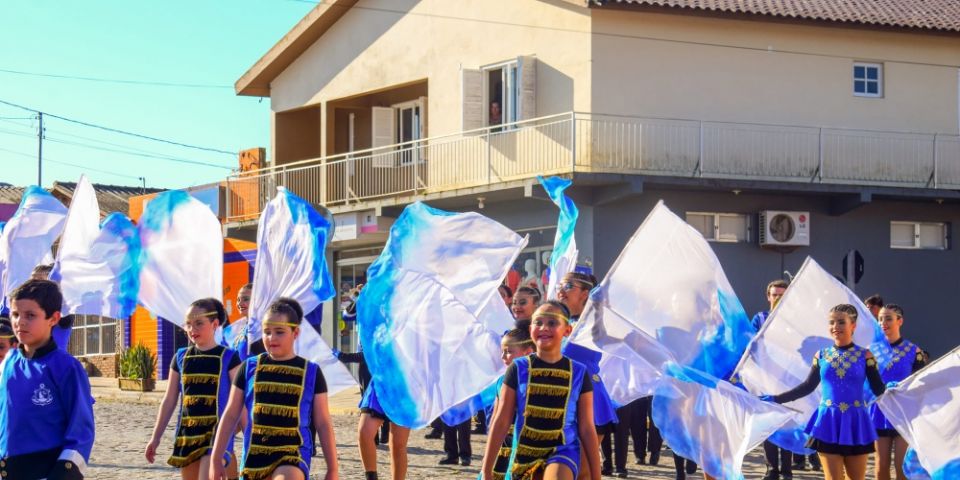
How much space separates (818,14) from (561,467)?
20010 millimetres

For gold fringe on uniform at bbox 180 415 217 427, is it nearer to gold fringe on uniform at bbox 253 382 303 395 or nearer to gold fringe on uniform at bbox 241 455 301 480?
gold fringe on uniform at bbox 253 382 303 395

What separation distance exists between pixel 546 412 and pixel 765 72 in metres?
19.3

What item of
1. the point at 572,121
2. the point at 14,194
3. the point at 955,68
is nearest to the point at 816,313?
the point at 572,121

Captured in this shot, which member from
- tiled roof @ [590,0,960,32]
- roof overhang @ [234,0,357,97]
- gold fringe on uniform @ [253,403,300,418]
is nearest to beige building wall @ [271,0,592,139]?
roof overhang @ [234,0,357,97]

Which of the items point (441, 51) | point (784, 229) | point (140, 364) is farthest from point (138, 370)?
point (784, 229)

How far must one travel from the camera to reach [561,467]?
8.04m

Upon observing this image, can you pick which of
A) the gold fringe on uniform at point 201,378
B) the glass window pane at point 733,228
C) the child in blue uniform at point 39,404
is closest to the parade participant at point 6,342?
the gold fringe on uniform at point 201,378

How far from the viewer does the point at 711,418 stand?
988 centimetres

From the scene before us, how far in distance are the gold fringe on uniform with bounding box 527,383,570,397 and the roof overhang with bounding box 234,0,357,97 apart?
2364 cm

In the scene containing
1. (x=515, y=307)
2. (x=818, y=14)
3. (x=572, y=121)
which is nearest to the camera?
(x=515, y=307)

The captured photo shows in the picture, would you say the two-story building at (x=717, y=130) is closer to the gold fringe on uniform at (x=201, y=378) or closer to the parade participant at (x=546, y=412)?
the gold fringe on uniform at (x=201, y=378)

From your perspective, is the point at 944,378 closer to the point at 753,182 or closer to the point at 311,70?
the point at 753,182

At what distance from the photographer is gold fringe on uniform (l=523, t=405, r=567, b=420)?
8.17 meters

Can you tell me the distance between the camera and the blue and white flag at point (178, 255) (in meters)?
12.3
